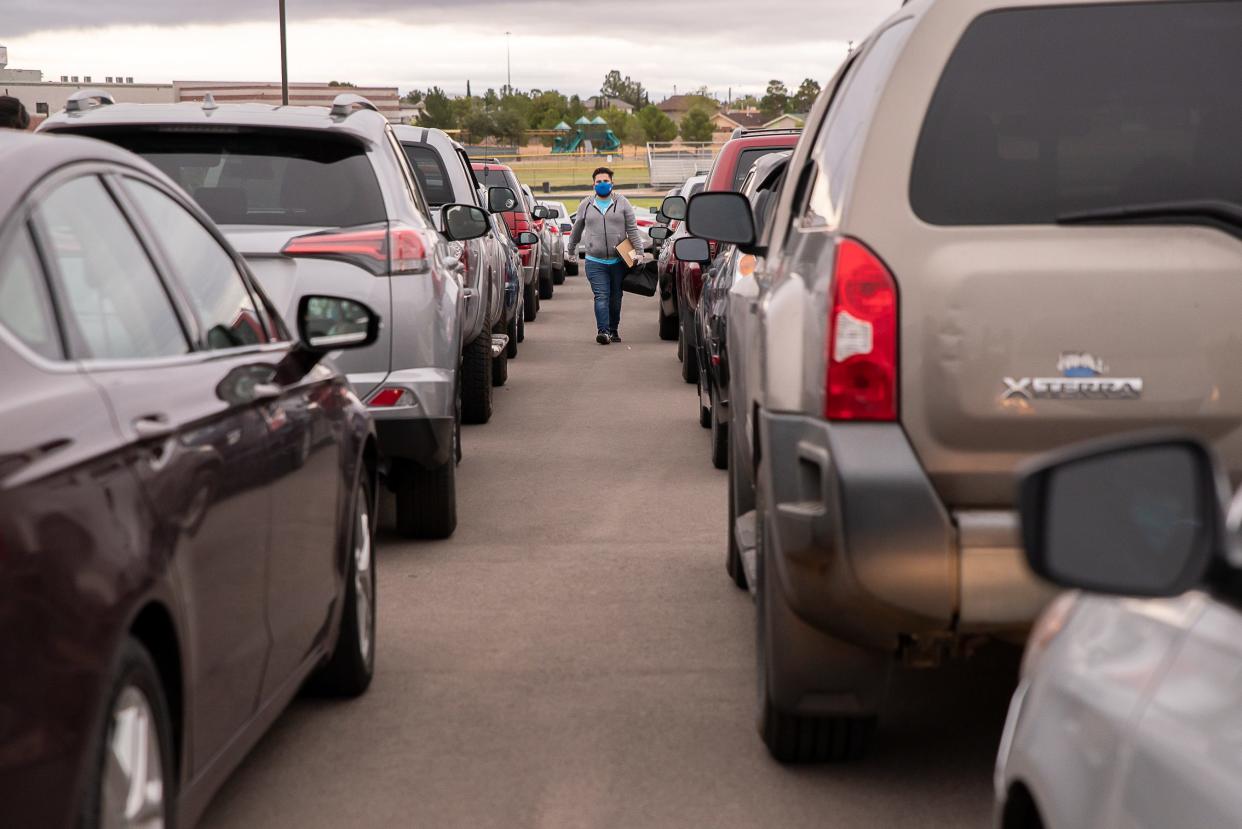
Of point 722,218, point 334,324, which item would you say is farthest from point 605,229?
point 334,324

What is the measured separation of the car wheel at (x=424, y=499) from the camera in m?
8.79

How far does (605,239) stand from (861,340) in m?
16.6

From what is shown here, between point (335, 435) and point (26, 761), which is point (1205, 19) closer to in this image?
point (335, 435)

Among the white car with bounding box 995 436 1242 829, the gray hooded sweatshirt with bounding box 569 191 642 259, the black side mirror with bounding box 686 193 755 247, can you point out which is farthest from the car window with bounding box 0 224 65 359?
the gray hooded sweatshirt with bounding box 569 191 642 259

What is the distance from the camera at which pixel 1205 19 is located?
4.70 meters

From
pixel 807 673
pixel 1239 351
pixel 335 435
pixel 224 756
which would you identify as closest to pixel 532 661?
pixel 335 435

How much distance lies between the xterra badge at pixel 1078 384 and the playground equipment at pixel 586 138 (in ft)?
454

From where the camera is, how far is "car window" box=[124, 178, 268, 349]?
14.9 feet

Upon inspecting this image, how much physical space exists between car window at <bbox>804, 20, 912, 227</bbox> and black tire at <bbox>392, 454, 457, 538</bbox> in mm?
3677

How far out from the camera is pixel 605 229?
21000 millimetres

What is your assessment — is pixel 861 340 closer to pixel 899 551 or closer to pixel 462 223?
pixel 899 551

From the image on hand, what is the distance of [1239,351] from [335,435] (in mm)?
2498

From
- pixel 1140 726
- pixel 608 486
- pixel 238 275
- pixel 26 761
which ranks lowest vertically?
pixel 608 486

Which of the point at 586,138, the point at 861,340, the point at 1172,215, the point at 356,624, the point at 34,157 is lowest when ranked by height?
the point at 356,624
